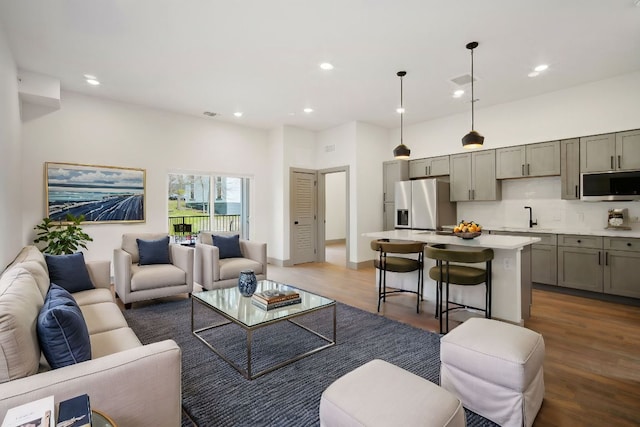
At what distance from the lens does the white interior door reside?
700 centimetres

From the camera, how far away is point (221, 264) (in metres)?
4.46

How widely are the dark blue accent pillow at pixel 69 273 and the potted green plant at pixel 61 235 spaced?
5.37 ft

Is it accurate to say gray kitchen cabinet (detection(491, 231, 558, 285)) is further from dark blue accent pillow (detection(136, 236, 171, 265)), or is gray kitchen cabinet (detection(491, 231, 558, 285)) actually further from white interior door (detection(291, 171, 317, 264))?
dark blue accent pillow (detection(136, 236, 171, 265))

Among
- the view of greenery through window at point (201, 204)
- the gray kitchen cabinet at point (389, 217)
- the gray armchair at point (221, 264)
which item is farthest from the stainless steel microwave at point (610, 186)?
the view of greenery through window at point (201, 204)

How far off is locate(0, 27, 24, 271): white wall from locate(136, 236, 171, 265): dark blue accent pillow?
1.23 m

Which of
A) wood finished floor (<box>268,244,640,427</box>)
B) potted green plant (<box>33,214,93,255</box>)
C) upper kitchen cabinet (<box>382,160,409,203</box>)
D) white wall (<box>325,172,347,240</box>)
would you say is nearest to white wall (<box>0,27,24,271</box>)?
potted green plant (<box>33,214,93,255</box>)

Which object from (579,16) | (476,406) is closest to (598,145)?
(579,16)

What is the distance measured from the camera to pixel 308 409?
1993 millimetres

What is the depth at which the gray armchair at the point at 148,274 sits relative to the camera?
12.4 feet

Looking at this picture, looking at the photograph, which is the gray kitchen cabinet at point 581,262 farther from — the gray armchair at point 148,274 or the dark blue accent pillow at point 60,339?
the dark blue accent pillow at point 60,339

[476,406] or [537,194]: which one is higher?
[537,194]

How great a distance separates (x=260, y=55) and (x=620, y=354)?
4684mm

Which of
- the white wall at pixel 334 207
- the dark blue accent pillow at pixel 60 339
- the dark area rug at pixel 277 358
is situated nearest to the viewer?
the dark blue accent pillow at pixel 60 339

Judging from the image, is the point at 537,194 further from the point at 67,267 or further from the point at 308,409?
the point at 67,267
